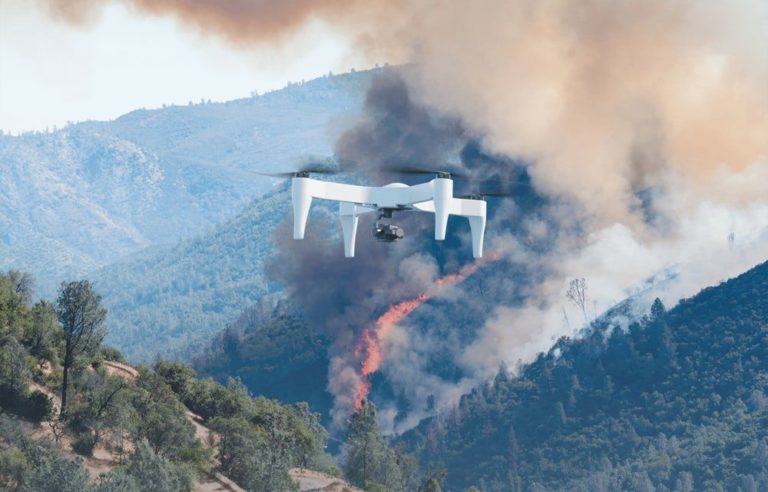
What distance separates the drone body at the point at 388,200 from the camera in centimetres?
13525

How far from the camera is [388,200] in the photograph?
141625 mm

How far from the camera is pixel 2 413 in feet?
438

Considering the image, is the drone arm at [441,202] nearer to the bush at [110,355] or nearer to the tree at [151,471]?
the tree at [151,471]

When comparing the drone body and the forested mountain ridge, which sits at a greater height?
the drone body

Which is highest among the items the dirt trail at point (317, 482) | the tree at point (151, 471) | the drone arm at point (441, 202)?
the drone arm at point (441, 202)

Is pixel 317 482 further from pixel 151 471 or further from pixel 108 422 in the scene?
pixel 151 471

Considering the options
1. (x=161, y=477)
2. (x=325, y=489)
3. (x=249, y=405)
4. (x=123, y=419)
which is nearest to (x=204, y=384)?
(x=249, y=405)

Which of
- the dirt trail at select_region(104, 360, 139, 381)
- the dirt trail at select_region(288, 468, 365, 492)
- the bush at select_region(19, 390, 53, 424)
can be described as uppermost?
the dirt trail at select_region(104, 360, 139, 381)

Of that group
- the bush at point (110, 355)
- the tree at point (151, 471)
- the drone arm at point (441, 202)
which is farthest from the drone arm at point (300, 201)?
the bush at point (110, 355)

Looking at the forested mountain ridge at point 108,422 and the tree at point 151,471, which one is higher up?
the forested mountain ridge at point 108,422

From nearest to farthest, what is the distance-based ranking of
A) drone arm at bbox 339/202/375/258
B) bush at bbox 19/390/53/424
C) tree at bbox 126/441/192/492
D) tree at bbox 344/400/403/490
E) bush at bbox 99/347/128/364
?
tree at bbox 126/441/192/492 → bush at bbox 19/390/53/424 → drone arm at bbox 339/202/375/258 → bush at bbox 99/347/128/364 → tree at bbox 344/400/403/490

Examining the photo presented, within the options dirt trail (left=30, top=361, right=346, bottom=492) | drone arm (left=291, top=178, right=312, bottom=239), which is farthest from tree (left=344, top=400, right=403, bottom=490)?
drone arm (left=291, top=178, right=312, bottom=239)

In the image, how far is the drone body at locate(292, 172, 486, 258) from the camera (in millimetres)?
135250

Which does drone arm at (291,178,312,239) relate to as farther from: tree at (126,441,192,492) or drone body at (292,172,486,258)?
tree at (126,441,192,492)
